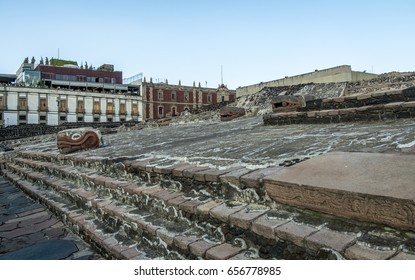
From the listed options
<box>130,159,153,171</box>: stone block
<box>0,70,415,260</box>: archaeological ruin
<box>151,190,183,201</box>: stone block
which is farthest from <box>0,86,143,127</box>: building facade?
<box>151,190,183,201</box>: stone block

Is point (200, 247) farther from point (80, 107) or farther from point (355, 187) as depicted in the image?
point (80, 107)

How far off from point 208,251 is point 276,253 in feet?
1.31

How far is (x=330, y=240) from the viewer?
4.43 ft

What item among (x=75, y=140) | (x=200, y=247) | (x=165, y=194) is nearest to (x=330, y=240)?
(x=200, y=247)

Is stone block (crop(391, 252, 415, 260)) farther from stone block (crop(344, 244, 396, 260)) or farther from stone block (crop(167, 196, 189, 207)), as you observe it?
stone block (crop(167, 196, 189, 207))

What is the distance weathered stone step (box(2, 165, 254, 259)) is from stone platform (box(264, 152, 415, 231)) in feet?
1.55

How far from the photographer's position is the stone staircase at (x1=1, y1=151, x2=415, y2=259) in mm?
1362

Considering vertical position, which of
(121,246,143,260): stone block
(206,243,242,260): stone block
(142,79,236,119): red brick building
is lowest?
(121,246,143,260): stone block

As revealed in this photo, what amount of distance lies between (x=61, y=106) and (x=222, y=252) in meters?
40.2

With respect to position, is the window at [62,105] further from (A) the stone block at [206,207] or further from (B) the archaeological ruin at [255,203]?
(A) the stone block at [206,207]
